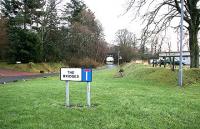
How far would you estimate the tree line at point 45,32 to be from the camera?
189 ft

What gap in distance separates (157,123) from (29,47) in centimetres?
5159

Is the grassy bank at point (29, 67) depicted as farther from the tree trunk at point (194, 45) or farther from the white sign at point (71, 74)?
the white sign at point (71, 74)

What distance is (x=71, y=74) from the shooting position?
1099 cm

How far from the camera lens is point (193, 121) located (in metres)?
8.91

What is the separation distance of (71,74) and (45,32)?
5734 cm

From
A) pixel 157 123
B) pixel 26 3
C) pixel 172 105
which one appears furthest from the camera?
pixel 26 3

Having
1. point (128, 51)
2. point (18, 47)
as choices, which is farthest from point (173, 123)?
point (128, 51)

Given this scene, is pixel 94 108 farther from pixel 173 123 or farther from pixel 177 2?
pixel 177 2

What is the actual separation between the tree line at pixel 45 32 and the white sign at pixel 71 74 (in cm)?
4716

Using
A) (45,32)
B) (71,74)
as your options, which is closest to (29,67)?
(45,32)

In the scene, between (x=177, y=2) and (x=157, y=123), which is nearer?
(x=157, y=123)

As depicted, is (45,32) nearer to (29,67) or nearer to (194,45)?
(29,67)

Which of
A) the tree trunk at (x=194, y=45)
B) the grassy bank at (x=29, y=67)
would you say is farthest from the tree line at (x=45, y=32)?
the tree trunk at (x=194, y=45)

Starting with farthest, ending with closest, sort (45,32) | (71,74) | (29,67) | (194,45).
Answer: (45,32) → (29,67) → (194,45) → (71,74)
